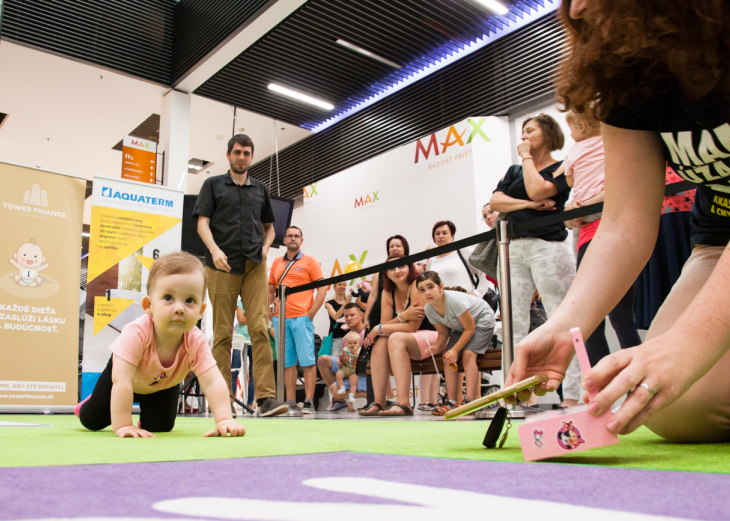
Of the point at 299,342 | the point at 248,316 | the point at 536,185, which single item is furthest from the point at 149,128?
the point at 536,185

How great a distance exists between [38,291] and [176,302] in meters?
3.28

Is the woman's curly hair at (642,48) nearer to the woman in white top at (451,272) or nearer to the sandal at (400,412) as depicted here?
the sandal at (400,412)

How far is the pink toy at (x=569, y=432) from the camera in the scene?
745mm

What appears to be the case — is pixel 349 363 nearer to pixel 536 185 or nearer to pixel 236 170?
pixel 236 170

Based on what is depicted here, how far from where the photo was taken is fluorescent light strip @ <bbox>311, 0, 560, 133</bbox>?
247 inches

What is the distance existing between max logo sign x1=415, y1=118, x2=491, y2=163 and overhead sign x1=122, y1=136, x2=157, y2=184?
3.19m

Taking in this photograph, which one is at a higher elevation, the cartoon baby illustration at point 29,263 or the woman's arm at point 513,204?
the woman's arm at point 513,204

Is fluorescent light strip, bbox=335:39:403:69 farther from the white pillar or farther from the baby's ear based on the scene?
the baby's ear

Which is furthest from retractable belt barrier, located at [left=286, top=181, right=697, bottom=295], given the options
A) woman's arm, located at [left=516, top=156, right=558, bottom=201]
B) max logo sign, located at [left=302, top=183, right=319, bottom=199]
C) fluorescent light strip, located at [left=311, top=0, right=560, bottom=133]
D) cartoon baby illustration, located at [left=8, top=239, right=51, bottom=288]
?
max logo sign, located at [left=302, top=183, right=319, bottom=199]

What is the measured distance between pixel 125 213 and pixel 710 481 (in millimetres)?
4928

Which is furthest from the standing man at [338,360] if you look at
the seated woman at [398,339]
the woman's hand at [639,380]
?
the woman's hand at [639,380]

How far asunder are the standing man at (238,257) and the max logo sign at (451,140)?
312cm

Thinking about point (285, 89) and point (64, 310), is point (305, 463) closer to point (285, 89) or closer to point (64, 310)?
point (64, 310)

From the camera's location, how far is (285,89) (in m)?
7.97
